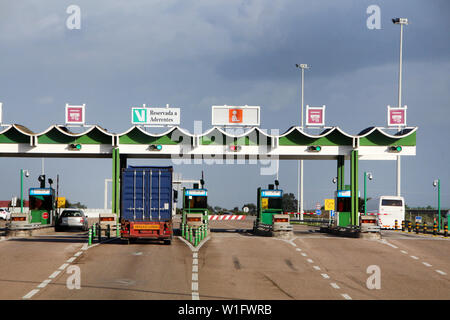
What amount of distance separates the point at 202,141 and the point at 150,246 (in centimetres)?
1164

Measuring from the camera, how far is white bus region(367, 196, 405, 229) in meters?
53.7

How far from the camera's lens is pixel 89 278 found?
15.9 meters

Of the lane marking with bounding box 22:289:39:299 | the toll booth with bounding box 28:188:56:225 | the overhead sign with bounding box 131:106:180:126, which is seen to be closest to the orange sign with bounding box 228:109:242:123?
the overhead sign with bounding box 131:106:180:126

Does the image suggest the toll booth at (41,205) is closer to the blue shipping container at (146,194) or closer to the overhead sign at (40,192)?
the overhead sign at (40,192)

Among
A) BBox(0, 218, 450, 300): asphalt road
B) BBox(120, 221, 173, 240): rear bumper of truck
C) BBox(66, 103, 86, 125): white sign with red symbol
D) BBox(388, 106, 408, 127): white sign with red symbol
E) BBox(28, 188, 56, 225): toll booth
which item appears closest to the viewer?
BBox(0, 218, 450, 300): asphalt road

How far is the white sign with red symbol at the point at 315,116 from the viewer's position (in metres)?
37.6

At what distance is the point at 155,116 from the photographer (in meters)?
37.4

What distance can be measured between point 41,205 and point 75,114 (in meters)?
7.53

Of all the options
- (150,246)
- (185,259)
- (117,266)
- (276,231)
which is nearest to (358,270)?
(185,259)

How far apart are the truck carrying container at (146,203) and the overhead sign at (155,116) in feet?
35.2

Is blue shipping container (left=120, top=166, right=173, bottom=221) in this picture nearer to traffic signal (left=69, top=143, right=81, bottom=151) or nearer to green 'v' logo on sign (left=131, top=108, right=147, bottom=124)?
traffic signal (left=69, top=143, right=81, bottom=151)

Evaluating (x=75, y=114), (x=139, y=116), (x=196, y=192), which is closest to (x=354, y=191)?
(x=196, y=192)

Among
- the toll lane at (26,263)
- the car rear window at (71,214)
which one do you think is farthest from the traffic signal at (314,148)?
the toll lane at (26,263)

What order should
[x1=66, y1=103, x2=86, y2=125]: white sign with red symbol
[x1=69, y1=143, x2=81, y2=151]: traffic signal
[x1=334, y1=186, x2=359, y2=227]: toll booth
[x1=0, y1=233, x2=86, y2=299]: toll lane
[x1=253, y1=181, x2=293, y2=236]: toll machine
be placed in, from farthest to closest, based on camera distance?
[x1=253, y1=181, x2=293, y2=236]: toll machine
[x1=66, y1=103, x2=86, y2=125]: white sign with red symbol
[x1=334, y1=186, x2=359, y2=227]: toll booth
[x1=69, y1=143, x2=81, y2=151]: traffic signal
[x1=0, y1=233, x2=86, y2=299]: toll lane
